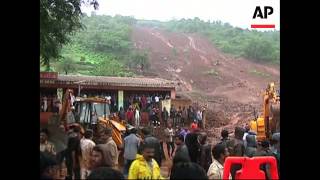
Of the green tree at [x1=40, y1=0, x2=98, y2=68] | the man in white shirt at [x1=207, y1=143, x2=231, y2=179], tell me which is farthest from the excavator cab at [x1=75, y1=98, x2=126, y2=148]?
the man in white shirt at [x1=207, y1=143, x2=231, y2=179]

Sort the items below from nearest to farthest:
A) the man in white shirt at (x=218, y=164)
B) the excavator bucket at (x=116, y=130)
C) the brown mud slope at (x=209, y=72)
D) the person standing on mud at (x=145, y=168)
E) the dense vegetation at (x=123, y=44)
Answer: the person standing on mud at (x=145, y=168)
the man in white shirt at (x=218, y=164)
the excavator bucket at (x=116, y=130)
the dense vegetation at (x=123, y=44)
the brown mud slope at (x=209, y=72)

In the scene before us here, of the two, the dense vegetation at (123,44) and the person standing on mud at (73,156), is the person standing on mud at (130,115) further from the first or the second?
the person standing on mud at (73,156)

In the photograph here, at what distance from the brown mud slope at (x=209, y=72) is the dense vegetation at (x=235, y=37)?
61 cm

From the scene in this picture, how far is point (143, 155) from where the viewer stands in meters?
4.45

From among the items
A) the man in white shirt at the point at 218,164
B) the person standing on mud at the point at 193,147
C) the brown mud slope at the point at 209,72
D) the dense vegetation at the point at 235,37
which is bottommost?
the person standing on mud at the point at 193,147

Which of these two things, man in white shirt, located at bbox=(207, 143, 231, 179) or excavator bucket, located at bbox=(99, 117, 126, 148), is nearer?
man in white shirt, located at bbox=(207, 143, 231, 179)

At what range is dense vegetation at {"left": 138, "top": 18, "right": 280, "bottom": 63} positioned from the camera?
114 ft

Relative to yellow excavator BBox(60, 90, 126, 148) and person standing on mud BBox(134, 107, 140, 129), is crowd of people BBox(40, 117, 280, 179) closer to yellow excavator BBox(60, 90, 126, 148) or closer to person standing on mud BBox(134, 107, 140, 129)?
yellow excavator BBox(60, 90, 126, 148)

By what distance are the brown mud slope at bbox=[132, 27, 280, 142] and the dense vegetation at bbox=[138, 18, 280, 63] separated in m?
0.61

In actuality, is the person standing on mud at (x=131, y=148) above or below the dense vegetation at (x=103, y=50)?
below

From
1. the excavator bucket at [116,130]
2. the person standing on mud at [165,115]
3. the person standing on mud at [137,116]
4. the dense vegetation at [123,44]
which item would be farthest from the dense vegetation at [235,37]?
the excavator bucket at [116,130]

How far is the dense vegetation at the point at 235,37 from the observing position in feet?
114
